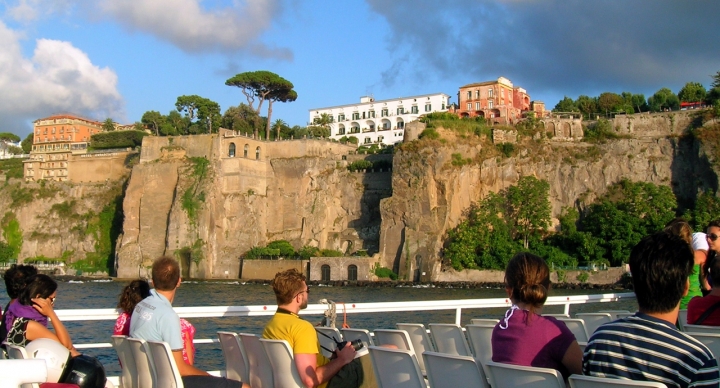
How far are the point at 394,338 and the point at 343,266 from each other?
4602 cm

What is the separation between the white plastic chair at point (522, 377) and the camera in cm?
339

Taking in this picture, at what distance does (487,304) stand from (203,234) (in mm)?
50544

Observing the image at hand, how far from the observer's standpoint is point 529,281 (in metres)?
4.26

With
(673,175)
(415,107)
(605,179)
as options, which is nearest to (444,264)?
(605,179)

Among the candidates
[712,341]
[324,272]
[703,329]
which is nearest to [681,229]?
[703,329]

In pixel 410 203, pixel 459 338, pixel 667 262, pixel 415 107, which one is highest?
pixel 415 107

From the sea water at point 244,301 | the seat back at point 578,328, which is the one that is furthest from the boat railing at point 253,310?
Result: the sea water at point 244,301

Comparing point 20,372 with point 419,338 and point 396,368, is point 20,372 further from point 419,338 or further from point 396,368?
point 419,338

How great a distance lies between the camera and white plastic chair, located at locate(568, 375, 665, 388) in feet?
9.79

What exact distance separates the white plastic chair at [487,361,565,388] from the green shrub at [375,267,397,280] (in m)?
46.9

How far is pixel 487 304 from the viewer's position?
7.48m

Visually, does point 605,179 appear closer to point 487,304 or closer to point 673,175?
point 673,175

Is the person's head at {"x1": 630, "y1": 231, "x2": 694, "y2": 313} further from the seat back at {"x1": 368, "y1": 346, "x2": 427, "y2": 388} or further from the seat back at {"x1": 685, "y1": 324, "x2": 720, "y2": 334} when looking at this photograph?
the seat back at {"x1": 368, "y1": 346, "x2": 427, "y2": 388}

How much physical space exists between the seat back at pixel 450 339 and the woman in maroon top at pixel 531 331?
102 centimetres
